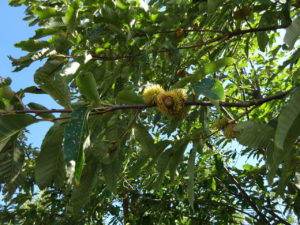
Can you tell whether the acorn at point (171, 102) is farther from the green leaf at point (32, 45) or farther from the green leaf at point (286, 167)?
the green leaf at point (32, 45)

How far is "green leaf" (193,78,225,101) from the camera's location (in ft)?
2.84

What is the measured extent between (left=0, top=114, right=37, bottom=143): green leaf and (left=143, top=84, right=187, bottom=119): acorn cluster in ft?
1.36

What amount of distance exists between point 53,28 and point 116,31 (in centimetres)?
33

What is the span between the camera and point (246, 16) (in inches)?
77.6

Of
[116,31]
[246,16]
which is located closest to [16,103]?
[116,31]

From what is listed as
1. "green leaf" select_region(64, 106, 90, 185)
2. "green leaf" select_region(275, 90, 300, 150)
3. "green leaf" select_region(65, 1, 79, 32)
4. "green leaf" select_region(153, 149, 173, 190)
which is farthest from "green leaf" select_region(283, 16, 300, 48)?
"green leaf" select_region(65, 1, 79, 32)

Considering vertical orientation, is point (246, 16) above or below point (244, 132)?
above

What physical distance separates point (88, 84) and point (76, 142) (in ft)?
0.69

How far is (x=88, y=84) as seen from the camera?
91cm

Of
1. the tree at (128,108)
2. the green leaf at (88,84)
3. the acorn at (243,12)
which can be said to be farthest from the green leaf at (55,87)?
the acorn at (243,12)

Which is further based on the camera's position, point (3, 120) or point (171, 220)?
point (171, 220)

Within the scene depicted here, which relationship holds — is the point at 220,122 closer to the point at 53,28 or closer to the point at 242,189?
the point at 53,28

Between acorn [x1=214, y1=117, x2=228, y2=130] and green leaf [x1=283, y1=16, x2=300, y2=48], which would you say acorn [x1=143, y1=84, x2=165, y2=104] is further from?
acorn [x1=214, y1=117, x2=228, y2=130]

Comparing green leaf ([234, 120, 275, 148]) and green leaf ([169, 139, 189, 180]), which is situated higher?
green leaf ([169, 139, 189, 180])
